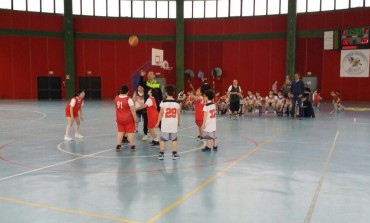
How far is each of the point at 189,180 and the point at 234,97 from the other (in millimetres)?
11956

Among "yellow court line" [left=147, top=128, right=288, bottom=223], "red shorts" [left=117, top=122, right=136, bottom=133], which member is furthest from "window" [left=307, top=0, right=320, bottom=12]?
"red shorts" [left=117, top=122, right=136, bottom=133]

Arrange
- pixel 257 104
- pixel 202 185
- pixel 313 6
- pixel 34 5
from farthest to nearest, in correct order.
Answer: pixel 34 5
pixel 313 6
pixel 257 104
pixel 202 185

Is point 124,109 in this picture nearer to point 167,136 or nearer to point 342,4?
point 167,136

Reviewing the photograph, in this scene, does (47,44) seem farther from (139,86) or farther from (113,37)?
(139,86)

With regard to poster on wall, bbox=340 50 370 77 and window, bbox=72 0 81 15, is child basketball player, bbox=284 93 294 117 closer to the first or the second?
poster on wall, bbox=340 50 370 77

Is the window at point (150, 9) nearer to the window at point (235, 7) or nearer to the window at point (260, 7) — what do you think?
the window at point (235, 7)

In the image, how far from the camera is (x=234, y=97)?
60.8ft

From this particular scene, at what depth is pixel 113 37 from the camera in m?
34.5

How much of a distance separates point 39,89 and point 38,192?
1151 inches

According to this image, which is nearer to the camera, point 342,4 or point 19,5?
point 342,4

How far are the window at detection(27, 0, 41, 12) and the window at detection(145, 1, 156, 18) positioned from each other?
9.51m

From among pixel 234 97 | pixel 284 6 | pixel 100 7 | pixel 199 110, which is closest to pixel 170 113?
pixel 199 110

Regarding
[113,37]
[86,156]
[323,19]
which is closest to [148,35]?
[113,37]

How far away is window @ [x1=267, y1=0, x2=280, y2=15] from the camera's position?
107 ft
